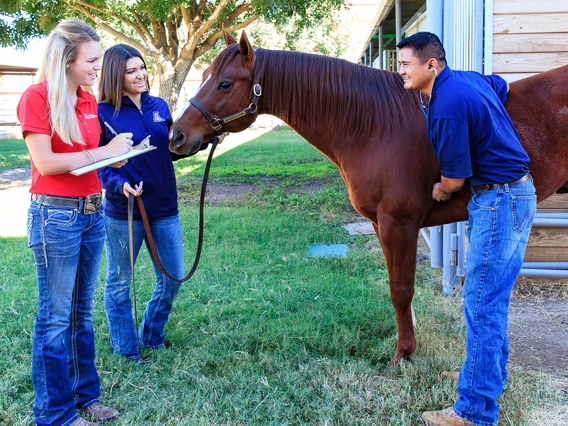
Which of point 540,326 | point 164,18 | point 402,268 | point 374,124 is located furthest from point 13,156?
point 540,326

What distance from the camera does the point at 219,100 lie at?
3137 millimetres

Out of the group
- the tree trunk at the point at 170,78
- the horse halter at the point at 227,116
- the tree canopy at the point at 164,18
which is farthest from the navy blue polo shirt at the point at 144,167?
the tree trunk at the point at 170,78

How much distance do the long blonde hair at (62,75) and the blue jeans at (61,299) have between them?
385mm

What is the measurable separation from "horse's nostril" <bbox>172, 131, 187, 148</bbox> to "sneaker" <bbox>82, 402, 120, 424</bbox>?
4.91 ft

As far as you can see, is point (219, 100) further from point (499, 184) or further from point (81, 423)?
point (81, 423)

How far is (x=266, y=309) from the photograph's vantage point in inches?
A: 166

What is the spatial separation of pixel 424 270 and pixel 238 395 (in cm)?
293

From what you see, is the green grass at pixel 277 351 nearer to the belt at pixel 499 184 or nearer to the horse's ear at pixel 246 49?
the belt at pixel 499 184

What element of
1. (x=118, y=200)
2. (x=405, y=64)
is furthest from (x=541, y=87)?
(x=118, y=200)

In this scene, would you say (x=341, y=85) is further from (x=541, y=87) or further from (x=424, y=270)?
(x=424, y=270)

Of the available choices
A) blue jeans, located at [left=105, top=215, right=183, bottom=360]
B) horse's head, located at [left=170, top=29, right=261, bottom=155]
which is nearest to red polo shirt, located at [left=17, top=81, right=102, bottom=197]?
horse's head, located at [left=170, top=29, right=261, bottom=155]

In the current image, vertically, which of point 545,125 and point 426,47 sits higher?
point 426,47

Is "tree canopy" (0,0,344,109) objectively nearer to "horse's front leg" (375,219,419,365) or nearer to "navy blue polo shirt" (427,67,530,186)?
"horse's front leg" (375,219,419,365)

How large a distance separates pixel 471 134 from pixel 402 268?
1.07 metres
